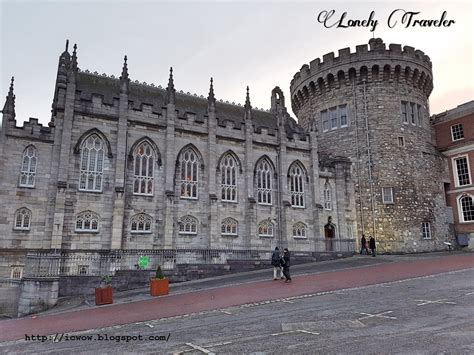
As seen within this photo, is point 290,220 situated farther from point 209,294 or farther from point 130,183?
point 209,294

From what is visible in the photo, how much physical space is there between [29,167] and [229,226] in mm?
13926

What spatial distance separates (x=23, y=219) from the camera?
22.0 m

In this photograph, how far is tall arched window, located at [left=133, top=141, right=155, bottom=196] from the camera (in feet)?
84.0

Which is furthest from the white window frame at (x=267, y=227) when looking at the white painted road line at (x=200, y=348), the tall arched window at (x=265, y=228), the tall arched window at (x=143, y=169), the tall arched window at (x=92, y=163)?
the white painted road line at (x=200, y=348)

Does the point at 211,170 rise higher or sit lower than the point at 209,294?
higher

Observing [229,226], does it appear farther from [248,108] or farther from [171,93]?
[171,93]

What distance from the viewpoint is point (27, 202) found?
22250 millimetres

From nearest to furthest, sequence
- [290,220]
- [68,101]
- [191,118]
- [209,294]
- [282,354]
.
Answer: [282,354]
[209,294]
[68,101]
[191,118]
[290,220]

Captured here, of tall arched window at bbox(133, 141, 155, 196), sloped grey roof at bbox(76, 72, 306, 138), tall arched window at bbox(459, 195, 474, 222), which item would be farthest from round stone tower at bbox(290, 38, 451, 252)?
tall arched window at bbox(133, 141, 155, 196)

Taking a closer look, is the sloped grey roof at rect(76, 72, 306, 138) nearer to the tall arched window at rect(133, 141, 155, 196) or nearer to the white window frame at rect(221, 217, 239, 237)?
the tall arched window at rect(133, 141, 155, 196)

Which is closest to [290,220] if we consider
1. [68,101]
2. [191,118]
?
[191,118]

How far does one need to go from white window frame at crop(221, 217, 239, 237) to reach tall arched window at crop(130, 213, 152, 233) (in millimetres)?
5502

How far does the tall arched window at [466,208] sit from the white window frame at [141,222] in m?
28.6

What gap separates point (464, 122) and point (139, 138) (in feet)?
98.0
